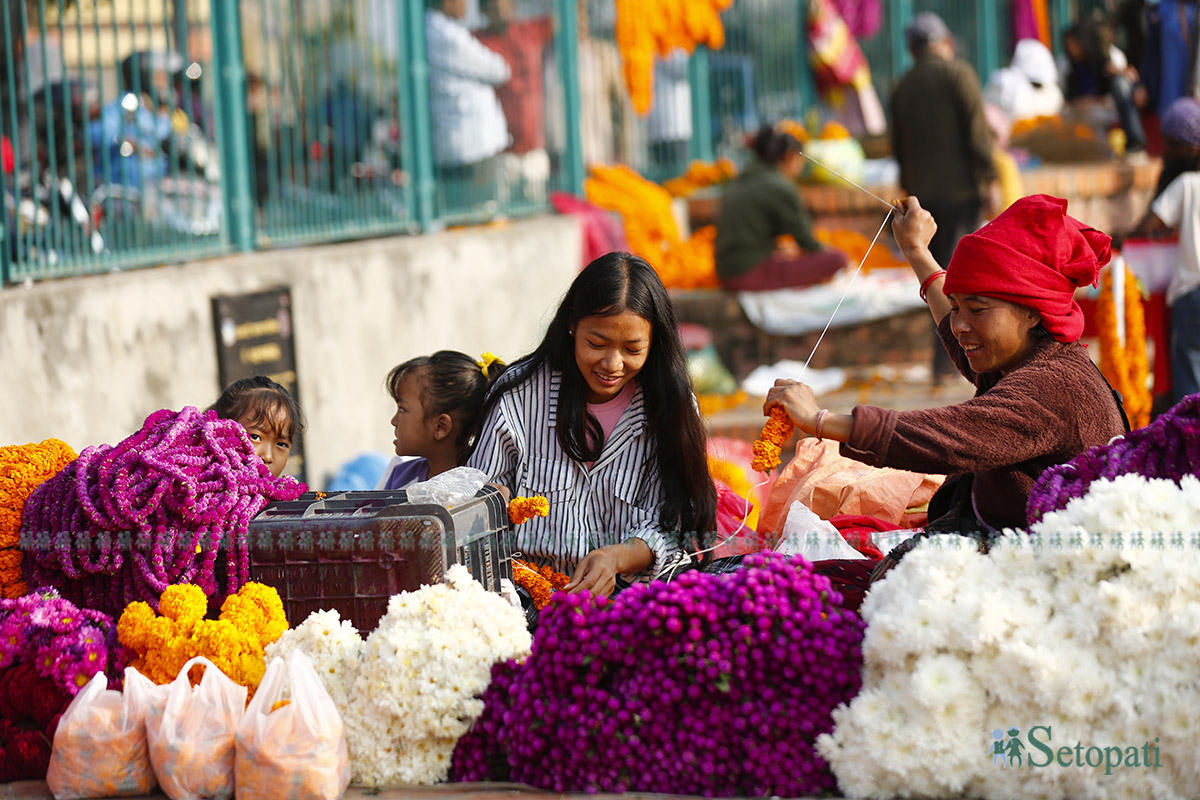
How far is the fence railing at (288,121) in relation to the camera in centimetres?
523

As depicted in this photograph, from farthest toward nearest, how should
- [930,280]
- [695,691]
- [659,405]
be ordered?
[659,405] < [930,280] < [695,691]

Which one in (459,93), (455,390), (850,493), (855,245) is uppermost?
(459,93)

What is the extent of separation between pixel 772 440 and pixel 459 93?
19.3 ft

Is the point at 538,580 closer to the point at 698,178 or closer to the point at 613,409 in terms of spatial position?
the point at 613,409

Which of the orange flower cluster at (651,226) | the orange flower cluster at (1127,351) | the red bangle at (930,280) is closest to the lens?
the red bangle at (930,280)

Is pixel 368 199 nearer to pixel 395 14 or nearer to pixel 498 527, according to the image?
pixel 395 14

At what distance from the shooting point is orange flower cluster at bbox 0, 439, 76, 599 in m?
3.21

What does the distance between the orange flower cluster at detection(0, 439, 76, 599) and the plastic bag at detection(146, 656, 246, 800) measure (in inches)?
29.8

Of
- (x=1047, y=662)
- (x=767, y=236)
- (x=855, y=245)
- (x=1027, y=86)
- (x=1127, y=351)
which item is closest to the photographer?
(x=1047, y=662)

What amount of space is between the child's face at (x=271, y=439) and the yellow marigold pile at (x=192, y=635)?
2.90 feet

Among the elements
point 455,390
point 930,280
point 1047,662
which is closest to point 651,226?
point 455,390

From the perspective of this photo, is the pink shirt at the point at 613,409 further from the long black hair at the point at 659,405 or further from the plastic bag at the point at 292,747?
the plastic bag at the point at 292,747

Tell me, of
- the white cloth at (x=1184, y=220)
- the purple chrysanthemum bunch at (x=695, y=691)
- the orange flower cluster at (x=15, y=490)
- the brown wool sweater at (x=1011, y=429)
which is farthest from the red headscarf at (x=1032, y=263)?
the white cloth at (x=1184, y=220)

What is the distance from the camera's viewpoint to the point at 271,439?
383 cm
